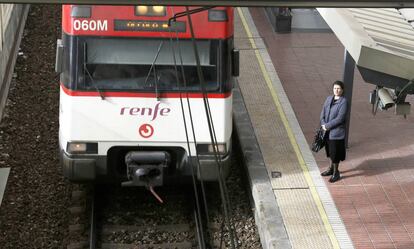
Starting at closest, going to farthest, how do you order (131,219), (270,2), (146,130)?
(270,2), (146,130), (131,219)

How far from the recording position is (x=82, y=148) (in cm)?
1020

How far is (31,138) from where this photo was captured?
512 inches

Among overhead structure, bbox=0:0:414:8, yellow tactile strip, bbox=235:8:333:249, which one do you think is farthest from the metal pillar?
overhead structure, bbox=0:0:414:8

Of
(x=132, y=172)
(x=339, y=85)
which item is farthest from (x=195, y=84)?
(x=339, y=85)

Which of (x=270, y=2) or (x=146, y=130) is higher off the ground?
(x=270, y=2)

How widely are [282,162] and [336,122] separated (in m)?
1.16

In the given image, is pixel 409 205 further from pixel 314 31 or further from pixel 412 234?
pixel 314 31

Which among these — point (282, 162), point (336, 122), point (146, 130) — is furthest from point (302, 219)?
point (146, 130)

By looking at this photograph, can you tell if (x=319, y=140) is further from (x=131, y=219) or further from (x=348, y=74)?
(x=131, y=219)

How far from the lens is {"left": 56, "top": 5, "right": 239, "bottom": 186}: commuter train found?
9938 mm

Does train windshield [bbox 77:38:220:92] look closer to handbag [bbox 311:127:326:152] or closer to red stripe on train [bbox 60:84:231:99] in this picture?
red stripe on train [bbox 60:84:231:99]

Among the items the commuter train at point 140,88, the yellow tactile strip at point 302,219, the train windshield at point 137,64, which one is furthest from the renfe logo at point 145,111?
the yellow tactile strip at point 302,219

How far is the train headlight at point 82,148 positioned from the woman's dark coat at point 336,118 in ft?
10.0

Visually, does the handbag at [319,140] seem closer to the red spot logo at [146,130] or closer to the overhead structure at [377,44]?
the overhead structure at [377,44]
